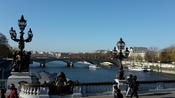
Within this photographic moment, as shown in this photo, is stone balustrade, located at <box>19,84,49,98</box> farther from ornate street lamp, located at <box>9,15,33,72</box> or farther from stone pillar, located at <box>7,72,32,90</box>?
ornate street lamp, located at <box>9,15,33,72</box>

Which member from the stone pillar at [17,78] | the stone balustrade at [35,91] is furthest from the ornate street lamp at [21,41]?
the stone balustrade at [35,91]

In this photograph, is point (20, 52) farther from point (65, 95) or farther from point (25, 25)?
point (65, 95)

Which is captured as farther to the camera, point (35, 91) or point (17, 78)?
point (17, 78)

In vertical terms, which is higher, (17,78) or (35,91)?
(17,78)

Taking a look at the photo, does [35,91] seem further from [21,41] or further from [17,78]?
[21,41]

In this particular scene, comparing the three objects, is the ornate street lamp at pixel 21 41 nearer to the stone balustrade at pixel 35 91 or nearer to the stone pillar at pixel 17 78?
the stone pillar at pixel 17 78

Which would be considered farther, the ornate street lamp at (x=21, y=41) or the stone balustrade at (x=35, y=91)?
the ornate street lamp at (x=21, y=41)

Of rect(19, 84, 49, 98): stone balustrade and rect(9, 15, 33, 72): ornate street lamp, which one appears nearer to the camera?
rect(19, 84, 49, 98): stone balustrade

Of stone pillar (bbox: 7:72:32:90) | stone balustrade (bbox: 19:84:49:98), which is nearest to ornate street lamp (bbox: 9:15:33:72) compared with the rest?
stone pillar (bbox: 7:72:32:90)

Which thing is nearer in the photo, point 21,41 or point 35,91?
point 35,91

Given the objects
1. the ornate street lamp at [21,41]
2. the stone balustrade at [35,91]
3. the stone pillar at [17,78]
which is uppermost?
the ornate street lamp at [21,41]

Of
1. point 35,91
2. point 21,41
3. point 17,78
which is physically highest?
point 21,41

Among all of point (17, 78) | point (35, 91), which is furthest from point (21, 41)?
point (35, 91)

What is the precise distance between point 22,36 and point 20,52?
42.3 inches
